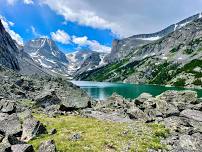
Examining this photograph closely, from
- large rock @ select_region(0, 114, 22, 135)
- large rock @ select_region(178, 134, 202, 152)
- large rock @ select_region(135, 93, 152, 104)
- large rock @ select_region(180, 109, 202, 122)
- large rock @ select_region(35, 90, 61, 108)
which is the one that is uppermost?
large rock @ select_region(135, 93, 152, 104)

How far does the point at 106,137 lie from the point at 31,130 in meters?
8.35

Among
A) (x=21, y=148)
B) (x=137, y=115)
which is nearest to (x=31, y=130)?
(x=21, y=148)

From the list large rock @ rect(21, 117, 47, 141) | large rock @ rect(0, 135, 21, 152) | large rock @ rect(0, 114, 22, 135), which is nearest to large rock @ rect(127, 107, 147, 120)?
large rock @ rect(21, 117, 47, 141)

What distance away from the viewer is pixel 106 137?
3350 cm

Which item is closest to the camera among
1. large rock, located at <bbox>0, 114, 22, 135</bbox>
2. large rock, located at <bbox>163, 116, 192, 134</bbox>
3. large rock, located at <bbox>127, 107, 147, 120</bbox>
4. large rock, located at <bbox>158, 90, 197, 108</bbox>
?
large rock, located at <bbox>0, 114, 22, 135</bbox>

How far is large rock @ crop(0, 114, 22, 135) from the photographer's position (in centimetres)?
3575

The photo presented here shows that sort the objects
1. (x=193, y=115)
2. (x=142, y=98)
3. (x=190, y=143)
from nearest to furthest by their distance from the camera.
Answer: (x=190, y=143) < (x=193, y=115) < (x=142, y=98)

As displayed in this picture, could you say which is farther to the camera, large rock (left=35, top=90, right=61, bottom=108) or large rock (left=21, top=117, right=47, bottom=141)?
large rock (left=35, top=90, right=61, bottom=108)

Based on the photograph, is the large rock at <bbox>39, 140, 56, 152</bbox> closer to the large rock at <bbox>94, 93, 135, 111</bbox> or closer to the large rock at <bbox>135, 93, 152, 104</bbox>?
the large rock at <bbox>94, 93, 135, 111</bbox>


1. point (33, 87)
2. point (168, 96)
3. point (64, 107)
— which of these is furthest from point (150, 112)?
point (33, 87)

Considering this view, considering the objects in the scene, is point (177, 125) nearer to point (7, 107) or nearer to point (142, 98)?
point (7, 107)

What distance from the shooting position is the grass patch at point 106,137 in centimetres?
3052

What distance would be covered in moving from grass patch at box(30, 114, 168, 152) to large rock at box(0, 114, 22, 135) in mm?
3388

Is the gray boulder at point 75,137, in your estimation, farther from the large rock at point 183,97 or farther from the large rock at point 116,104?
the large rock at point 183,97
